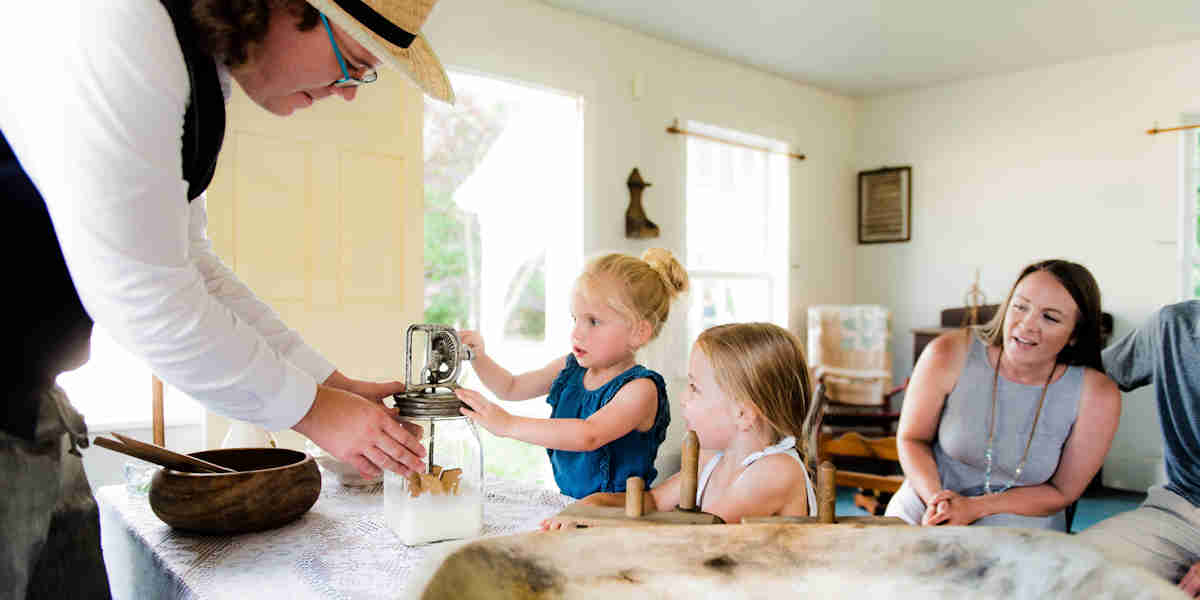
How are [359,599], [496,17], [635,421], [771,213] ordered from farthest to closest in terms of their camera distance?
[771,213] → [496,17] → [635,421] → [359,599]

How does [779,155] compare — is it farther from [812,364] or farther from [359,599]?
[359,599]

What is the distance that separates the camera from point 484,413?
48.7 inches

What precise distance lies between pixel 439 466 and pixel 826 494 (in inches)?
21.6

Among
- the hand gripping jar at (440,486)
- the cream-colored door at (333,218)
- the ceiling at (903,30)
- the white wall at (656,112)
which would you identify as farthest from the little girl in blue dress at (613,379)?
the ceiling at (903,30)

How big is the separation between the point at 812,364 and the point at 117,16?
15.5 ft

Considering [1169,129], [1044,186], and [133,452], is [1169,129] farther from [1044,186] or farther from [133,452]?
[133,452]

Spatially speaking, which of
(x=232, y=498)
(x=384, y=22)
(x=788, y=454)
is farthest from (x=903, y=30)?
(x=232, y=498)

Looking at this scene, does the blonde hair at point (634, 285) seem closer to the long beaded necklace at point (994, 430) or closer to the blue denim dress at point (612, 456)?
the blue denim dress at point (612, 456)

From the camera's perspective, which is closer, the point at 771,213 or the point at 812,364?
the point at 812,364

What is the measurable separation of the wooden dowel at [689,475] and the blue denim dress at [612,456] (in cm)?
82

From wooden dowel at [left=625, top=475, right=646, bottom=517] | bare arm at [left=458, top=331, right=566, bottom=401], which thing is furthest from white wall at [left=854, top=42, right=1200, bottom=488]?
wooden dowel at [left=625, top=475, right=646, bottom=517]

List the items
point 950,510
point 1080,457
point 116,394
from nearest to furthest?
point 950,510 → point 1080,457 → point 116,394

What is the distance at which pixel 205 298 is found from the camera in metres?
0.85

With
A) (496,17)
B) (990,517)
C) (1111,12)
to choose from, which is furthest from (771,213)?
(990,517)
